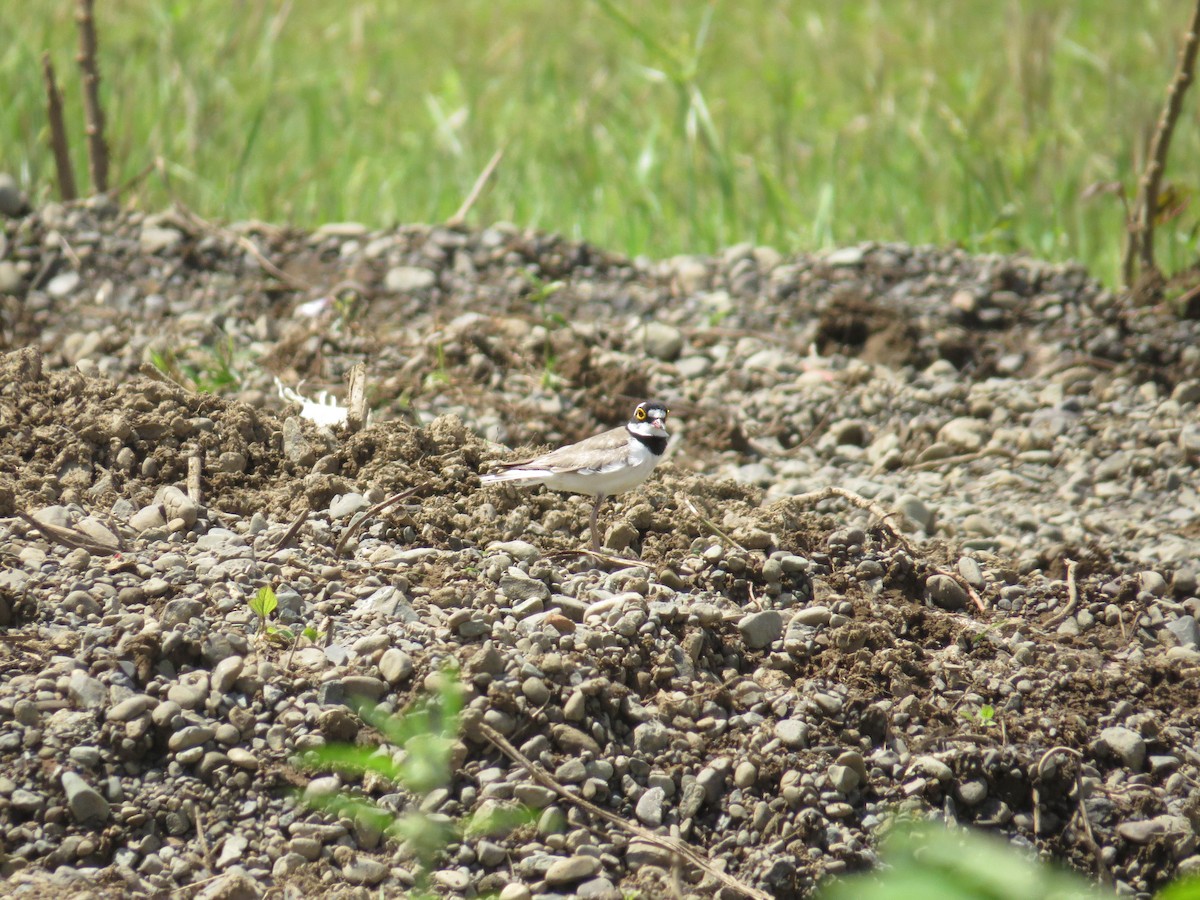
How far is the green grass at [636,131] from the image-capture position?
6.82m

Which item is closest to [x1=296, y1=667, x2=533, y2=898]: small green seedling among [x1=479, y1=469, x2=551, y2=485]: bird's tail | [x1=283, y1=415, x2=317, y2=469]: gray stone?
[x1=479, y1=469, x2=551, y2=485]: bird's tail

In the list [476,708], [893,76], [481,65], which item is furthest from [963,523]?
[481,65]

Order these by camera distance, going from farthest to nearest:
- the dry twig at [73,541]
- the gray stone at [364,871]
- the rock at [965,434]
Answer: the rock at [965,434] < the dry twig at [73,541] < the gray stone at [364,871]

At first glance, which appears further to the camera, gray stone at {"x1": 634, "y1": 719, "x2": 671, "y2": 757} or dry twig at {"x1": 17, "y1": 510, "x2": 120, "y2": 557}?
dry twig at {"x1": 17, "y1": 510, "x2": 120, "y2": 557}

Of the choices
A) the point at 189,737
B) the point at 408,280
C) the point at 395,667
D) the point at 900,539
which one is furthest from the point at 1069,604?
the point at 408,280

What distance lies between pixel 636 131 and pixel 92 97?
128 inches

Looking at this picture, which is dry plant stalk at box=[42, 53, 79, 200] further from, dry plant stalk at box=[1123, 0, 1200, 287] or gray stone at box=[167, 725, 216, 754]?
dry plant stalk at box=[1123, 0, 1200, 287]

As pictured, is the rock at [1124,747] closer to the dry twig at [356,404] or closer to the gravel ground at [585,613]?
the gravel ground at [585,613]

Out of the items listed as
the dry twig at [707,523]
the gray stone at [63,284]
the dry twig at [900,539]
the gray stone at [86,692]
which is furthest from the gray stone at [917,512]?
the gray stone at [63,284]

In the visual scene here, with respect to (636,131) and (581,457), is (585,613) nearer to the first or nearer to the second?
(581,457)

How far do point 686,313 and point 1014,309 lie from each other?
4.75 feet

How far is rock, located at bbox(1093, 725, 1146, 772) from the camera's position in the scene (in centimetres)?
292

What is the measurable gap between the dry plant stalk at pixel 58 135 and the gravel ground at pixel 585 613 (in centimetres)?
100

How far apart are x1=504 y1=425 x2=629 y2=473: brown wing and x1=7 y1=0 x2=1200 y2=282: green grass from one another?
2976mm
